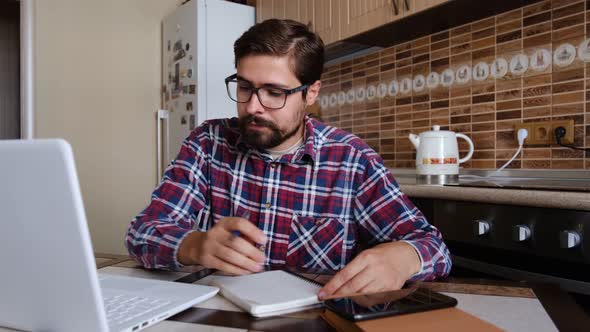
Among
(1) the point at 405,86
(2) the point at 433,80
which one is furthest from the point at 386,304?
(1) the point at 405,86

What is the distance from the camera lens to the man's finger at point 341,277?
0.67 m

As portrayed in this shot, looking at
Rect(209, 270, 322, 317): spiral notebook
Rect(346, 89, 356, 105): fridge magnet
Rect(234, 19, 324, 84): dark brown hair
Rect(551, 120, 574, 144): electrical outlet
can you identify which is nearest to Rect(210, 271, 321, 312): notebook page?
Rect(209, 270, 322, 317): spiral notebook

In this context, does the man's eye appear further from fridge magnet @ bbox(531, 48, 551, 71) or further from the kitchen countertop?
fridge magnet @ bbox(531, 48, 551, 71)

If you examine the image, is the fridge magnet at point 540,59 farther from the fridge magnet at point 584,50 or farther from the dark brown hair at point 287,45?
the dark brown hair at point 287,45

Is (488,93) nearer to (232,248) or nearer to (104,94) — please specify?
(232,248)

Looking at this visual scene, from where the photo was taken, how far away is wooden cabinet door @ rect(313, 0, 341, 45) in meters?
2.30

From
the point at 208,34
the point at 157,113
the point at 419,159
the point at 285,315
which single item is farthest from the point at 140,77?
the point at 285,315

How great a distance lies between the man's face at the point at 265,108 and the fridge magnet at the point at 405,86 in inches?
45.0

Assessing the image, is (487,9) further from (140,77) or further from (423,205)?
(140,77)

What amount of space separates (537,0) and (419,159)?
716 mm

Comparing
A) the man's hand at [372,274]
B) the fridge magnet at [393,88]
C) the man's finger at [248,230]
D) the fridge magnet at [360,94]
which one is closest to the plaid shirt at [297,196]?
the man's hand at [372,274]

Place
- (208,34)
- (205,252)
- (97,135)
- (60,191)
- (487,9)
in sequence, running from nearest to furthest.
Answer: (60,191)
(205,252)
(487,9)
(208,34)
(97,135)

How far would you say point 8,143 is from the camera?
0.46m

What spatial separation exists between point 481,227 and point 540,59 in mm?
759
